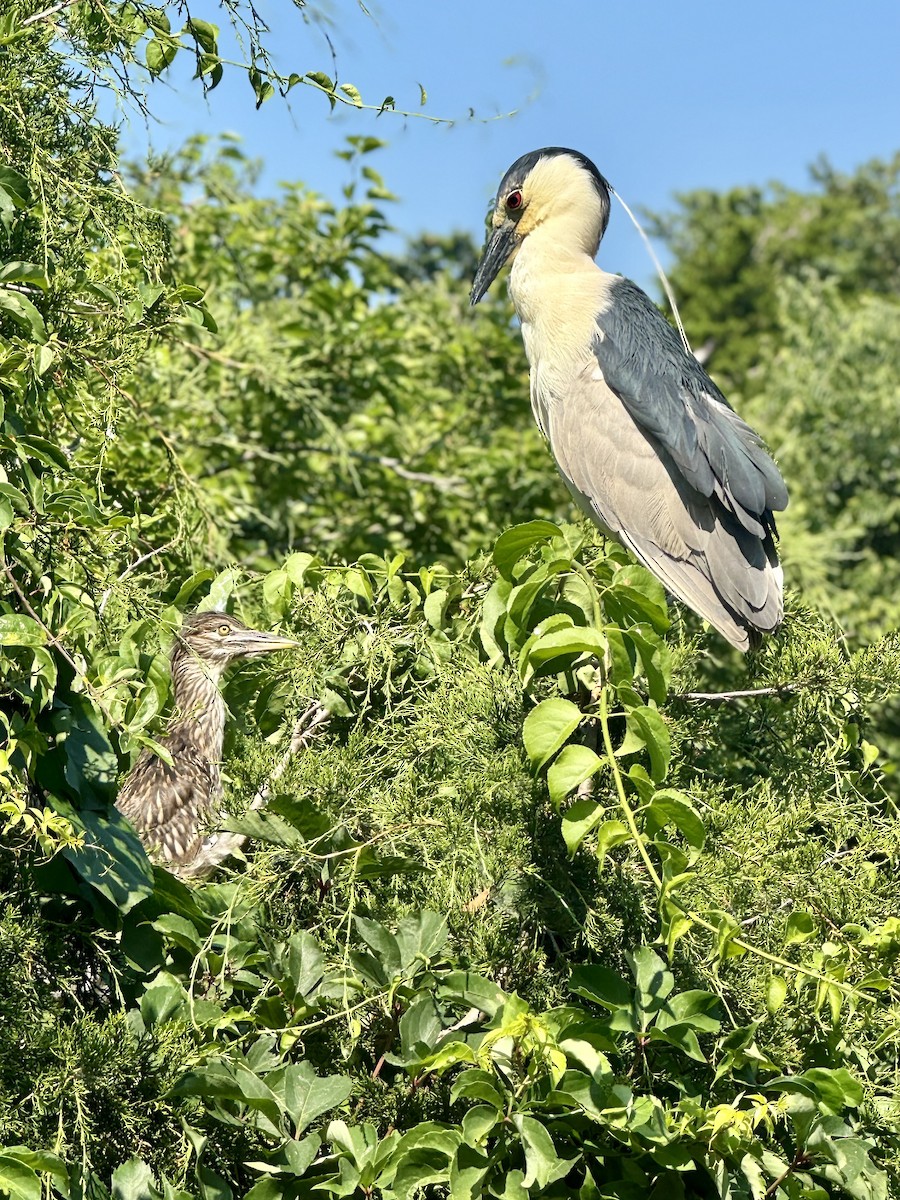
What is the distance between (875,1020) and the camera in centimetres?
218

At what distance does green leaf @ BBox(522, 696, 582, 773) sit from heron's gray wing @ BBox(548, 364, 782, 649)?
1.82 meters

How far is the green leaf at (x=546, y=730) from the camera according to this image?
1.93 metres

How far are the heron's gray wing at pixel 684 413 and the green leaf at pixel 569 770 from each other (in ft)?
6.23

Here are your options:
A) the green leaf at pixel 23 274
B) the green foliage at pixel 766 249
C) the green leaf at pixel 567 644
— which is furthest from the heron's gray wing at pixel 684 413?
the green foliage at pixel 766 249

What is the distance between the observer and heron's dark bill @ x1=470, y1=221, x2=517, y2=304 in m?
4.39

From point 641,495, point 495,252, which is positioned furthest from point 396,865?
point 495,252

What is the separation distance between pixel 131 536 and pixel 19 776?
56 centimetres

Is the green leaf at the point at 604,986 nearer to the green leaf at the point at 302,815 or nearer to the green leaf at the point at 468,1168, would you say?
the green leaf at the point at 468,1168

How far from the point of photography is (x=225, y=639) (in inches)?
123

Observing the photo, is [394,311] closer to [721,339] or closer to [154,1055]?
[154,1055]

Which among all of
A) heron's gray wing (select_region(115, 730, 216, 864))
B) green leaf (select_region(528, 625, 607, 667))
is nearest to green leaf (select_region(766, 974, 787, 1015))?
green leaf (select_region(528, 625, 607, 667))

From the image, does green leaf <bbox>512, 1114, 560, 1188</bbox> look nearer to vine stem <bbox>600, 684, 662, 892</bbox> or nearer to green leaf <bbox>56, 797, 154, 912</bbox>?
vine stem <bbox>600, 684, 662, 892</bbox>

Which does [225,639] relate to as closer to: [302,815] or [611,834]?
[302,815]

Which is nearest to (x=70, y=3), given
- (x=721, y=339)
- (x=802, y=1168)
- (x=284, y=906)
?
(x=284, y=906)
